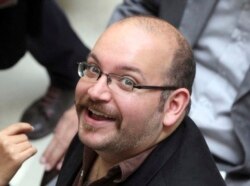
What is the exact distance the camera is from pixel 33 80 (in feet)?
7.49

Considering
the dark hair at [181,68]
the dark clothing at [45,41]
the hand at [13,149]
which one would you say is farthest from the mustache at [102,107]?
the dark clothing at [45,41]

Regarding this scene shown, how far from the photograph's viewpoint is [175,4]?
128 cm

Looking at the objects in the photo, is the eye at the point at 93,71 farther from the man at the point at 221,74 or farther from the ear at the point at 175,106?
the man at the point at 221,74

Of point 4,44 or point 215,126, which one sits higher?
point 215,126

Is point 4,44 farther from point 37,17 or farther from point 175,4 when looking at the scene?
point 175,4

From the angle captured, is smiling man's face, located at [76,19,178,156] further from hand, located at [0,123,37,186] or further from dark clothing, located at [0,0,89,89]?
dark clothing, located at [0,0,89,89]

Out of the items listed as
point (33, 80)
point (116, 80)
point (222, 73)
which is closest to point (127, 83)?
point (116, 80)

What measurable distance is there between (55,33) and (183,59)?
1.16 meters

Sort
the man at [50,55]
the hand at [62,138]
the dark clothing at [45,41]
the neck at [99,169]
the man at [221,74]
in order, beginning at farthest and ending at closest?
the man at [50,55], the dark clothing at [45,41], the hand at [62,138], the man at [221,74], the neck at [99,169]

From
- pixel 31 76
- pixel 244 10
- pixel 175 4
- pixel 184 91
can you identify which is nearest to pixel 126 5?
pixel 175 4

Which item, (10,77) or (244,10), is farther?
(10,77)

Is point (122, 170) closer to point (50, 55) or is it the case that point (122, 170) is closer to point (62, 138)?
Result: point (62, 138)

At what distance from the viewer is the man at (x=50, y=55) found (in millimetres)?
1743

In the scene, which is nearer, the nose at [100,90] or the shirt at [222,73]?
the nose at [100,90]
